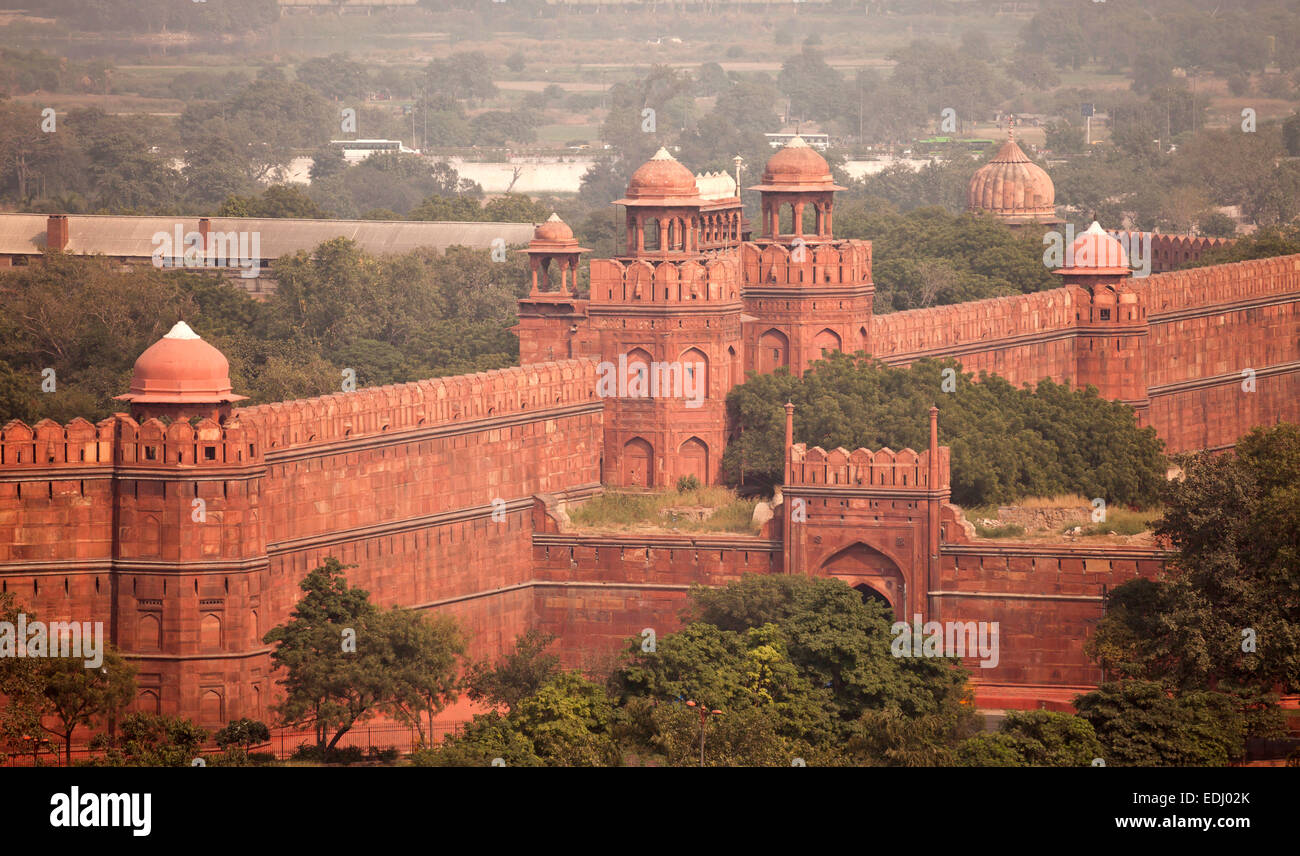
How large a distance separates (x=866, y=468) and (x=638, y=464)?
7561 mm

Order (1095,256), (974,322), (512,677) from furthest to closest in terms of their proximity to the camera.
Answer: (1095,256) → (974,322) → (512,677)

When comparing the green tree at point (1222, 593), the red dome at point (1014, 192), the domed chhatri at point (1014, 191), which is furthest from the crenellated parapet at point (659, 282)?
the red dome at point (1014, 192)

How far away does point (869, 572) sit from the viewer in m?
53.4

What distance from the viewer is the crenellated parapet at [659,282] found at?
59406 millimetres

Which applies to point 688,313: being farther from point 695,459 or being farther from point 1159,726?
point 1159,726

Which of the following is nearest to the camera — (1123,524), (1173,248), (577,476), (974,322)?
(1123,524)

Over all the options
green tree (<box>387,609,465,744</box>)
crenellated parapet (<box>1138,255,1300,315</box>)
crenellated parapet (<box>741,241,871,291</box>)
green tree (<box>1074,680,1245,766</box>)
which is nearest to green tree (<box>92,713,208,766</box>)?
green tree (<box>387,609,465,744</box>)

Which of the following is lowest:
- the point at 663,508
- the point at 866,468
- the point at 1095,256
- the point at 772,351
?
the point at 663,508

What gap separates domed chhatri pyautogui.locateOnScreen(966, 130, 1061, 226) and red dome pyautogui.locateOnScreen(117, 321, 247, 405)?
51801mm

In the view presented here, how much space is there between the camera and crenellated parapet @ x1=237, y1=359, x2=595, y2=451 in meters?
50.1

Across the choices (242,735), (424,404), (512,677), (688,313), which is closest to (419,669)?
(512,677)

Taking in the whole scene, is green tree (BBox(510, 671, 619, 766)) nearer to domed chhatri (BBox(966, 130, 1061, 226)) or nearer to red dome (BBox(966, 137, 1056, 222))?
domed chhatri (BBox(966, 130, 1061, 226))
